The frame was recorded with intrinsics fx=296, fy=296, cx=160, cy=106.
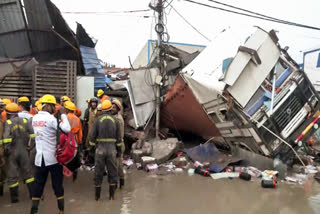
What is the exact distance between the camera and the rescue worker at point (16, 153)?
4.71 m

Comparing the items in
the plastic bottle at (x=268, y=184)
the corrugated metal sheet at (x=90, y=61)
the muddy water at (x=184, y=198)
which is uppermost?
the corrugated metal sheet at (x=90, y=61)

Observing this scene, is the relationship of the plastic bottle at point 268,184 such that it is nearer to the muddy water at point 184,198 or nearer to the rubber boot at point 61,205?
the muddy water at point 184,198

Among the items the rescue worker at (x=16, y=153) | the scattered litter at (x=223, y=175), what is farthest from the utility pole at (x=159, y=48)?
the rescue worker at (x=16, y=153)

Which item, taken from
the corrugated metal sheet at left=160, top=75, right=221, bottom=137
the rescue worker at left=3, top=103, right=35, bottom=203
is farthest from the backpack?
the corrugated metal sheet at left=160, top=75, right=221, bottom=137

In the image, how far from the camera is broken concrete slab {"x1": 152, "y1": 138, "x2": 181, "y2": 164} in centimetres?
741

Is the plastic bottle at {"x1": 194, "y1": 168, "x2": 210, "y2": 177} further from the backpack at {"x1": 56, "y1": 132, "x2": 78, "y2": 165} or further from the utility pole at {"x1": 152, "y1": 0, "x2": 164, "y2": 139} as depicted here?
the backpack at {"x1": 56, "y1": 132, "x2": 78, "y2": 165}

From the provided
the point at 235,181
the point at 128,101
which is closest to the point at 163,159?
the point at 235,181

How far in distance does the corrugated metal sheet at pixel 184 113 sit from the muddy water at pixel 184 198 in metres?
1.87

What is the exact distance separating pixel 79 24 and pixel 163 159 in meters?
5.67

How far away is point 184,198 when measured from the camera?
5.16 meters

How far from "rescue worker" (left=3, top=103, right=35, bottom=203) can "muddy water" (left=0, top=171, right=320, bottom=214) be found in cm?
32

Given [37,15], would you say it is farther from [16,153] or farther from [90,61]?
[16,153]

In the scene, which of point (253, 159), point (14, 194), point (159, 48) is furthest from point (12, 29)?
point (253, 159)

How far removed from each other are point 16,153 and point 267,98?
4933 mm
